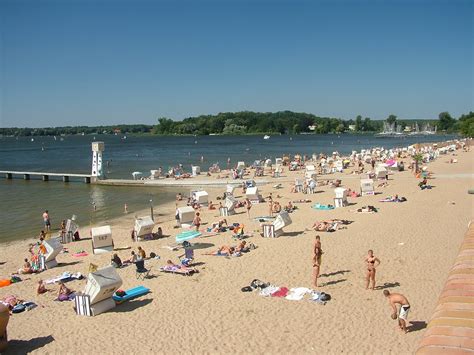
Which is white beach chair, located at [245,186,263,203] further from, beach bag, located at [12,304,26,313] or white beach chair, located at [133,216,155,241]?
beach bag, located at [12,304,26,313]

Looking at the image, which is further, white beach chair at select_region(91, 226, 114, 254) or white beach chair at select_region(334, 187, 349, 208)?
white beach chair at select_region(334, 187, 349, 208)

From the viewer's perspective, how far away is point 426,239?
15.5m

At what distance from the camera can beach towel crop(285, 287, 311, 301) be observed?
10.9 meters

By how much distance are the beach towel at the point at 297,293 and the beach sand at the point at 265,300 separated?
168 mm

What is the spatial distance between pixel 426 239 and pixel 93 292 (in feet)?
35.6

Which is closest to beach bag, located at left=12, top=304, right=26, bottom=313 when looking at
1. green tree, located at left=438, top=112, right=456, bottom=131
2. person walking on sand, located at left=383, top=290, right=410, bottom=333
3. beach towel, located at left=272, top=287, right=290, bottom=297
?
beach towel, located at left=272, top=287, right=290, bottom=297

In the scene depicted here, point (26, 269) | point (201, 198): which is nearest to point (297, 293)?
point (26, 269)

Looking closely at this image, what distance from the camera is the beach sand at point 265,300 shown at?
8977 mm

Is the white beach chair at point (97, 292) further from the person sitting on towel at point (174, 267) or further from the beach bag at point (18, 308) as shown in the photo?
the person sitting on towel at point (174, 267)

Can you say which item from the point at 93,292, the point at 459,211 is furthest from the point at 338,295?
the point at 459,211

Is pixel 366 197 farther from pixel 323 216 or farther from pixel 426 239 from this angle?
pixel 426 239

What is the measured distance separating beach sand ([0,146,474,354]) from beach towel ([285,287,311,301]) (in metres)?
0.17

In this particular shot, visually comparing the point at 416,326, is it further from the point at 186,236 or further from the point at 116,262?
the point at 186,236

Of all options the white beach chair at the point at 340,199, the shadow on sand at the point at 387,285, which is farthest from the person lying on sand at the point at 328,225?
the shadow on sand at the point at 387,285
